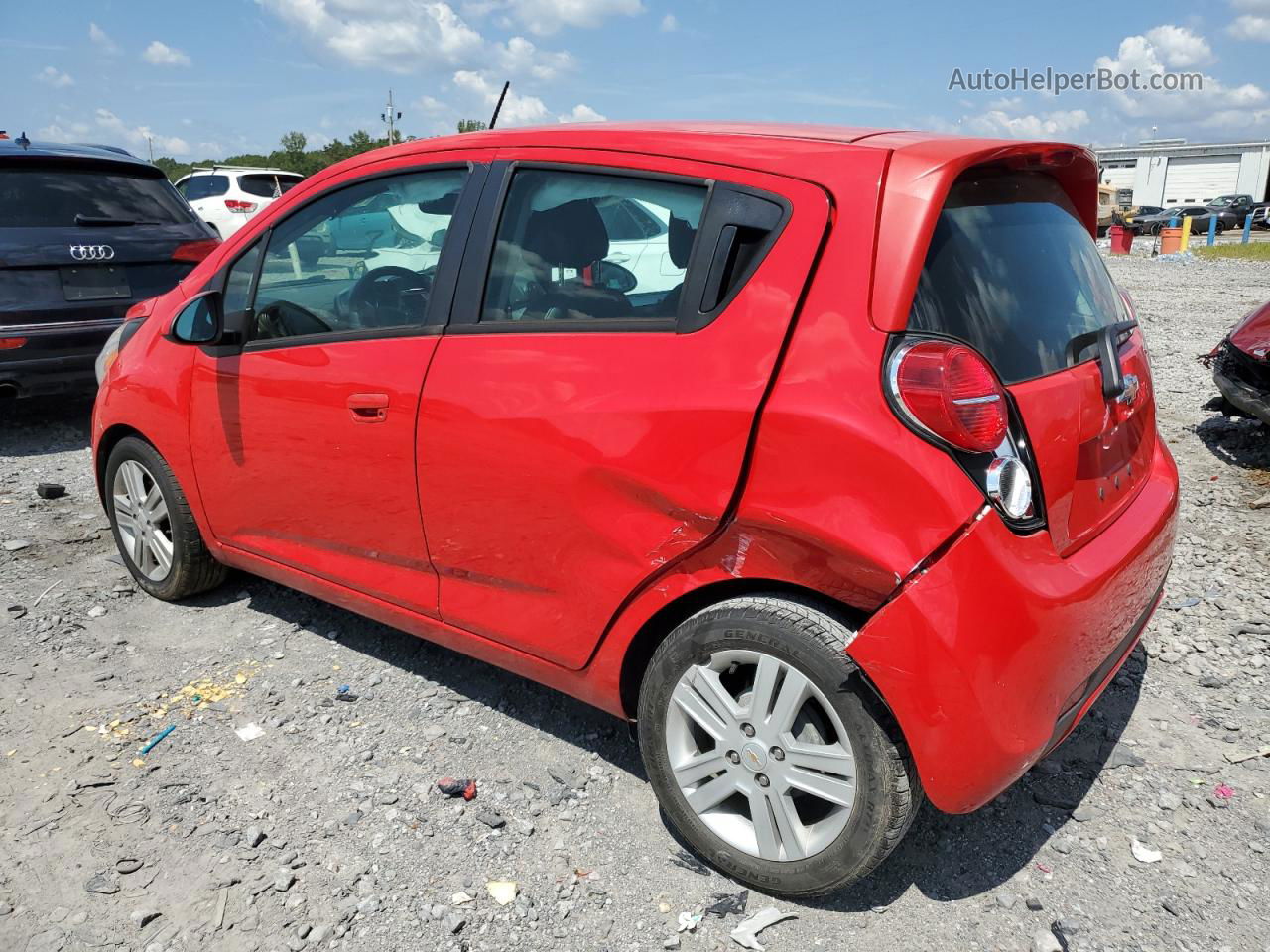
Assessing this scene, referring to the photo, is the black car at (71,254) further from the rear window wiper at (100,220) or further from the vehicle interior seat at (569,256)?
the vehicle interior seat at (569,256)

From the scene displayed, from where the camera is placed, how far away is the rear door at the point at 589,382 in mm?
2164

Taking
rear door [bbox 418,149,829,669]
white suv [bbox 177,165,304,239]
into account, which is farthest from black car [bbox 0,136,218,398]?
white suv [bbox 177,165,304,239]

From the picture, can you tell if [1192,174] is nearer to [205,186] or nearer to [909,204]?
[205,186]

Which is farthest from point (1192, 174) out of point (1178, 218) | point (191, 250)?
point (191, 250)

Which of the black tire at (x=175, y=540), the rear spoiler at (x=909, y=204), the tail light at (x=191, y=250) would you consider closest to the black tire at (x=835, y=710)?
the rear spoiler at (x=909, y=204)

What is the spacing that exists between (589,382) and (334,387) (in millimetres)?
978

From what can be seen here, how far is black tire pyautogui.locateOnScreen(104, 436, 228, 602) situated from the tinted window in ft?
47.3

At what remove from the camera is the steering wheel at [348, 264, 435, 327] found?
2828 mm

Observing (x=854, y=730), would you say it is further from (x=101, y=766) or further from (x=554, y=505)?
(x=101, y=766)

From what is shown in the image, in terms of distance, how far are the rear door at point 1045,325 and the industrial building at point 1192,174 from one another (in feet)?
252

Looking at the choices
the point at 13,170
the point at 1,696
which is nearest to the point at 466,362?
the point at 1,696

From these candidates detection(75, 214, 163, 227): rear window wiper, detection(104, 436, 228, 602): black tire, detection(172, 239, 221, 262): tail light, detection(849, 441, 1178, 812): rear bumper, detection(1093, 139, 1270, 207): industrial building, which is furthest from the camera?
detection(1093, 139, 1270, 207): industrial building

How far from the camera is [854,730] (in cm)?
209

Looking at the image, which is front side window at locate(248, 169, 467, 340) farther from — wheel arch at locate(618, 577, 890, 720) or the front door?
wheel arch at locate(618, 577, 890, 720)
